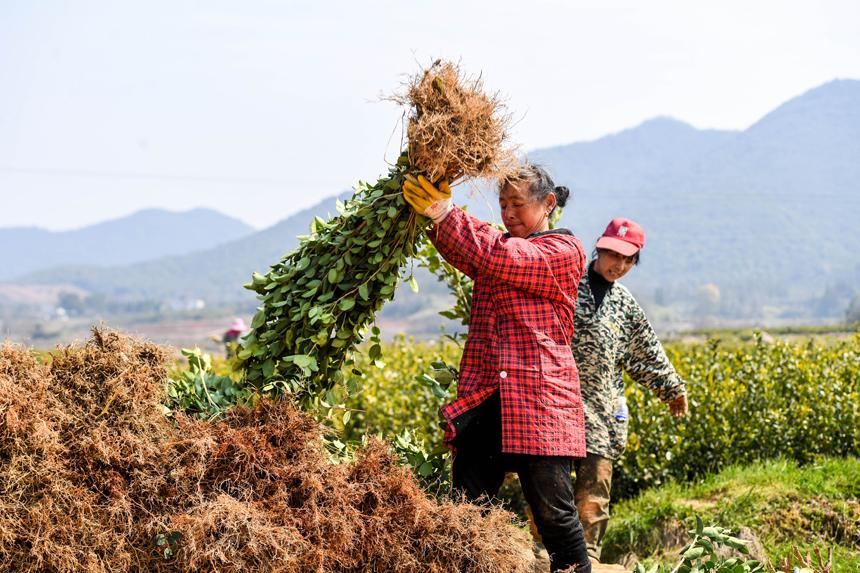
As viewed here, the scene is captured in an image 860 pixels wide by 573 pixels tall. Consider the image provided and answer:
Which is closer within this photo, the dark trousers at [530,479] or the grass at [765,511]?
the dark trousers at [530,479]

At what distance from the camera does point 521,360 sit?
10.4 ft

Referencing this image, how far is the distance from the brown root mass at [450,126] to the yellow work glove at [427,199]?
0.04 metres

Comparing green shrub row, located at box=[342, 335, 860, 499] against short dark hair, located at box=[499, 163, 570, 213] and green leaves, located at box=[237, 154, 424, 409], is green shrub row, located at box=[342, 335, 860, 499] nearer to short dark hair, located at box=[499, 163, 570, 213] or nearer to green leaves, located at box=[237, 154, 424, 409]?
green leaves, located at box=[237, 154, 424, 409]

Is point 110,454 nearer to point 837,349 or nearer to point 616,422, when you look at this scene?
point 616,422

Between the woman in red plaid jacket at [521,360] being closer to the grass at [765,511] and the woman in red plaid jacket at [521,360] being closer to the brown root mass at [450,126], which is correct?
the brown root mass at [450,126]

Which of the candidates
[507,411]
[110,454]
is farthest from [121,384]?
[507,411]

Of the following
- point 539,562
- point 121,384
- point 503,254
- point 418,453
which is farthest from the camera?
point 418,453

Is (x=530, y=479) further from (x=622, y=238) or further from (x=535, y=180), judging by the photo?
(x=622, y=238)

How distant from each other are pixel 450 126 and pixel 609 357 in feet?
4.93

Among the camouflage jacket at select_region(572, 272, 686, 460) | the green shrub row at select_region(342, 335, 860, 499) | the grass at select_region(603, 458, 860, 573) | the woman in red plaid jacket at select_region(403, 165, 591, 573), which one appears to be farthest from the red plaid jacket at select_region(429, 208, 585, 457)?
the green shrub row at select_region(342, 335, 860, 499)

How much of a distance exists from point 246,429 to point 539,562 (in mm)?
1332

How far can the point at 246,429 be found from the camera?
2.94 metres

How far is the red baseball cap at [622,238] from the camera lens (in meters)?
3.97

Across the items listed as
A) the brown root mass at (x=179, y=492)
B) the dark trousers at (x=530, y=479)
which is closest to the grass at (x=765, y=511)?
the dark trousers at (x=530, y=479)
